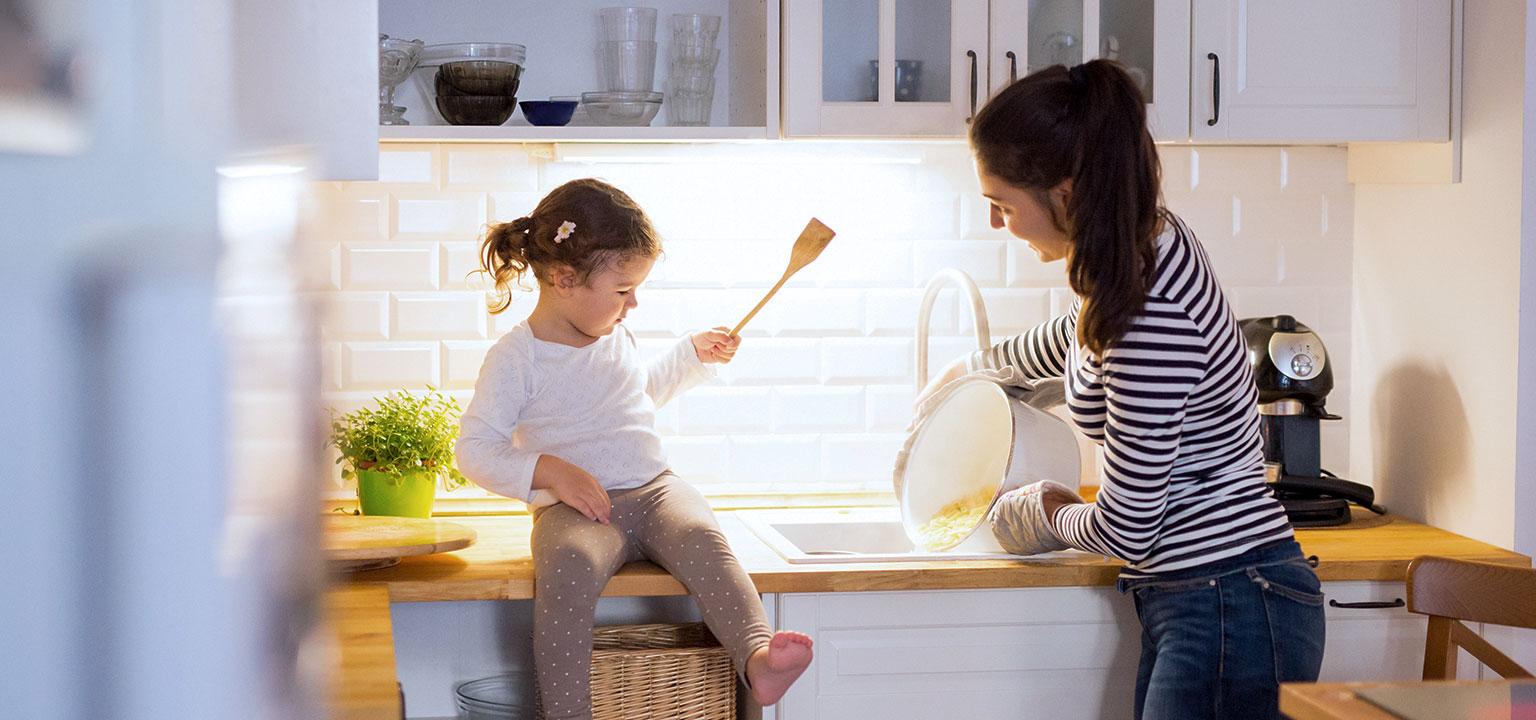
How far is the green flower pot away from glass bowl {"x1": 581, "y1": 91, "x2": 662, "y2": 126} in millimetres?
657

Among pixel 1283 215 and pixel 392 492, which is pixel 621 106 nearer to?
pixel 392 492

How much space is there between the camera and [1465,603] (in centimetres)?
181

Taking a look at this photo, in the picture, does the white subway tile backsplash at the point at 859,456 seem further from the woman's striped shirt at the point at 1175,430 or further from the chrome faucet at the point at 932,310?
the woman's striped shirt at the point at 1175,430

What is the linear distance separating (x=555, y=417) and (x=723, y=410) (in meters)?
0.53

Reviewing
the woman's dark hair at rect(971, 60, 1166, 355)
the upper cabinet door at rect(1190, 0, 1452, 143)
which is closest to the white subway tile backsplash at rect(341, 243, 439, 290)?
the woman's dark hair at rect(971, 60, 1166, 355)

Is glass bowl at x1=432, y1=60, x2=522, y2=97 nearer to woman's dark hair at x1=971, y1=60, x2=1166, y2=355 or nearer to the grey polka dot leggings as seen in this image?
the grey polka dot leggings

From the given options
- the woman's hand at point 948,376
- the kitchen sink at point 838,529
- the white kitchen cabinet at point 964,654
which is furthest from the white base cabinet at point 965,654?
the woman's hand at point 948,376

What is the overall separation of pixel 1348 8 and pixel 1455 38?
183 mm

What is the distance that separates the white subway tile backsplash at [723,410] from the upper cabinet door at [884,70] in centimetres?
56

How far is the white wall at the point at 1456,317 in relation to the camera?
7.21 feet

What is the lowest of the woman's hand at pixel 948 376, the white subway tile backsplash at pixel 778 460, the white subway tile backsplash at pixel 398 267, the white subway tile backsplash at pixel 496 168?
the white subway tile backsplash at pixel 778 460

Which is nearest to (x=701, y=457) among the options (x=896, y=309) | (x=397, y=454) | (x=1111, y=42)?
(x=896, y=309)

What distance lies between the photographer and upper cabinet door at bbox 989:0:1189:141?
2258mm

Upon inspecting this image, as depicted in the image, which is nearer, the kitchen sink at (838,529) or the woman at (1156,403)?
the woman at (1156,403)
